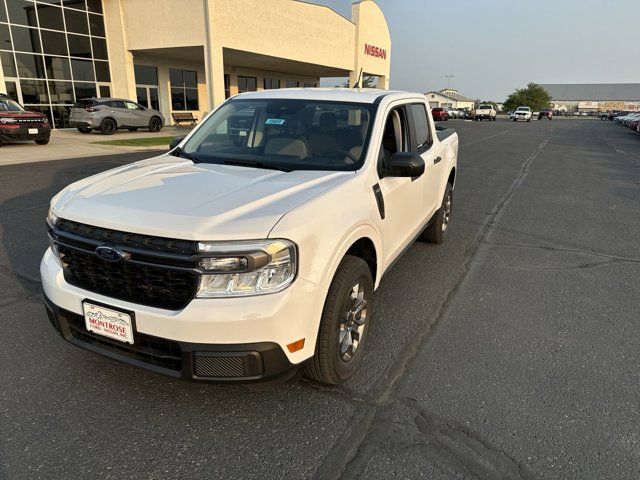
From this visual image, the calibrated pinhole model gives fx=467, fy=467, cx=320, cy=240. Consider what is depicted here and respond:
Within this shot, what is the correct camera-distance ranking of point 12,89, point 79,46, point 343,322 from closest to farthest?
1. point 343,322
2. point 12,89
3. point 79,46

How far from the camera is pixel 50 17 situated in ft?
74.4

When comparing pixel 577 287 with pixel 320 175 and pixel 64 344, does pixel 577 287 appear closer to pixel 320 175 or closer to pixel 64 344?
pixel 320 175

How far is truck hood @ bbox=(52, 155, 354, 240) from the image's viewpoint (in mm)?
2316

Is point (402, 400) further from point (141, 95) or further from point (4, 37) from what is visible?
point (141, 95)

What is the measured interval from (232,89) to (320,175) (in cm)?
3222

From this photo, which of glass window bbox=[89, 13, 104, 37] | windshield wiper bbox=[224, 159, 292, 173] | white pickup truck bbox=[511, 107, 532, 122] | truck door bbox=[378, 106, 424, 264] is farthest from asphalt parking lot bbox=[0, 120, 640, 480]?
white pickup truck bbox=[511, 107, 532, 122]

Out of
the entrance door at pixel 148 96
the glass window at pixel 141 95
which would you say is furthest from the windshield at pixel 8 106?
the entrance door at pixel 148 96

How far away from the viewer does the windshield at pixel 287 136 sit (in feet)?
11.6

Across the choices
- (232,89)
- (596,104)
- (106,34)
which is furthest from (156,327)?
(596,104)

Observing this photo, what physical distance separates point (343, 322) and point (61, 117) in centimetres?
2583

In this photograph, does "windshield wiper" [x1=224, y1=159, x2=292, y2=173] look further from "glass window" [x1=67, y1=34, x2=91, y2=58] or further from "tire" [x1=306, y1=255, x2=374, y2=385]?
"glass window" [x1=67, y1=34, x2=91, y2=58]

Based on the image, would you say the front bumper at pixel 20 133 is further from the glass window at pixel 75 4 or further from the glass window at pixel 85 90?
the glass window at pixel 75 4

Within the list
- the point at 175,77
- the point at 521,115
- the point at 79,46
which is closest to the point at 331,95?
the point at 79,46

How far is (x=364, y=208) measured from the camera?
3.05 metres
